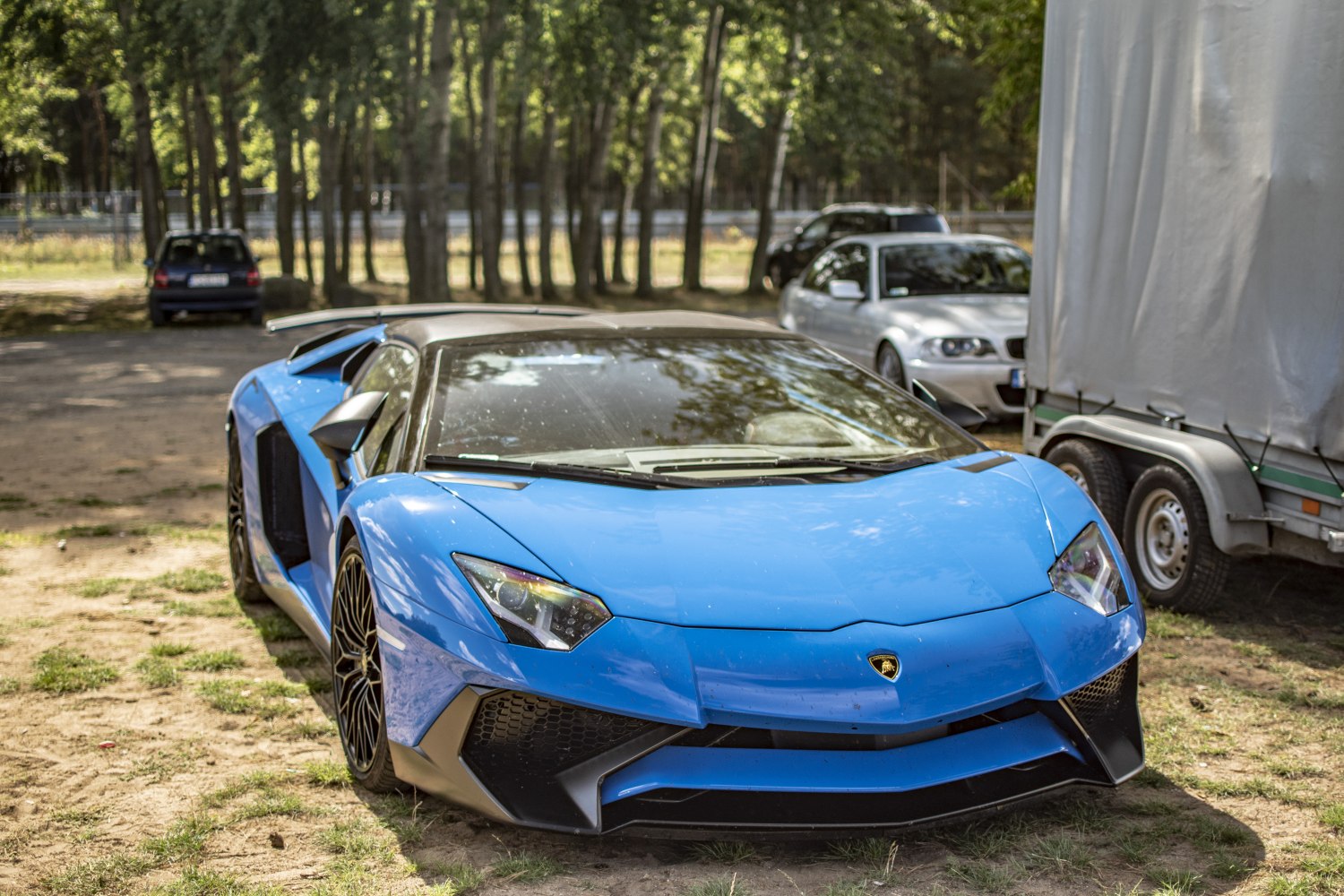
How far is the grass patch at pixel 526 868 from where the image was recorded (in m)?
3.31

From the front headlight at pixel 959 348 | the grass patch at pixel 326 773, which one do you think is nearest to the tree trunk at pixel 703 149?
the front headlight at pixel 959 348

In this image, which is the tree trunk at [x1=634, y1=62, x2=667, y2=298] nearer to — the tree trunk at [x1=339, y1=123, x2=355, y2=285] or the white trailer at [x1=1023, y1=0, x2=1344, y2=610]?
the tree trunk at [x1=339, y1=123, x2=355, y2=285]

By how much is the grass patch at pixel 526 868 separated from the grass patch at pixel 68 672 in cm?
226

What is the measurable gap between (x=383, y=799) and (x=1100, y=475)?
400cm

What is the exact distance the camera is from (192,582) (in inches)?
256

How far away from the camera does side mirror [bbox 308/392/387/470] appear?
4496 mm

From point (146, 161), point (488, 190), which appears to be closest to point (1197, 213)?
point (488, 190)

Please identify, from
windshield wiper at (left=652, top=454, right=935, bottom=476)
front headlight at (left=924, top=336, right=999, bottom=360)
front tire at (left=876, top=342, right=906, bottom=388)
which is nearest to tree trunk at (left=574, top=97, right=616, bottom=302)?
front tire at (left=876, top=342, right=906, bottom=388)

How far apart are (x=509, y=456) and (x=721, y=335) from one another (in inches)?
50.8

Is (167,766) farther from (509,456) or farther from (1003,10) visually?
(1003,10)

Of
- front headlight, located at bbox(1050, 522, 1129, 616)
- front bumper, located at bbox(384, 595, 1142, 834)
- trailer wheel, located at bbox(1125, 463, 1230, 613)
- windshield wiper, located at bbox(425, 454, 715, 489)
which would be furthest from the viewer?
trailer wheel, located at bbox(1125, 463, 1230, 613)

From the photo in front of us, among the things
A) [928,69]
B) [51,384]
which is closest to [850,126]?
[51,384]

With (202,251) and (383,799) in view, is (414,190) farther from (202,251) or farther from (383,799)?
(383,799)

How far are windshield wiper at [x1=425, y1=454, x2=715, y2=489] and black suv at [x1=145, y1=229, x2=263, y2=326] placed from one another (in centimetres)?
2035
